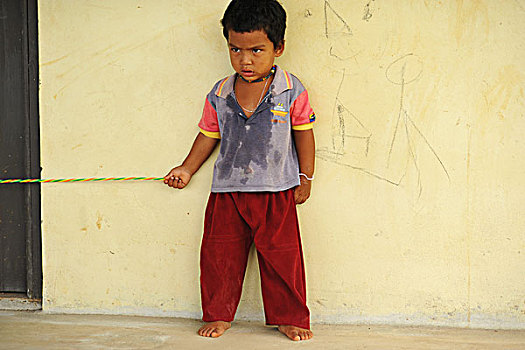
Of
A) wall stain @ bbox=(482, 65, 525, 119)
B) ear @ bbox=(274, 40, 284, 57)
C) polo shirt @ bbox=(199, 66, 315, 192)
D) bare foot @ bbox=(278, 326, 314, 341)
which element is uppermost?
ear @ bbox=(274, 40, 284, 57)

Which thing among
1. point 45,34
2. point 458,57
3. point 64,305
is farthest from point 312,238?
point 45,34

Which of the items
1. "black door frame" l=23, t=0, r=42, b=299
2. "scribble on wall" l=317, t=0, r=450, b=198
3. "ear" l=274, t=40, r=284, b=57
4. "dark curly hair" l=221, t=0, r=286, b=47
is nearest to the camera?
"dark curly hair" l=221, t=0, r=286, b=47

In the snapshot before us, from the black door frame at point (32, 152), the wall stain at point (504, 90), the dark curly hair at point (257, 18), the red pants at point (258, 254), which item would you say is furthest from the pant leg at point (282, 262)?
the black door frame at point (32, 152)

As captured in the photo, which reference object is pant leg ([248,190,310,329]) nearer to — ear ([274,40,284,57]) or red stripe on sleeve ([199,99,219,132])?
red stripe on sleeve ([199,99,219,132])

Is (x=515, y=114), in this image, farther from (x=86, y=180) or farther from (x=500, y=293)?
(x=86, y=180)

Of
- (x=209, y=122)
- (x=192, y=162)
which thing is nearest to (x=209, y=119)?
(x=209, y=122)

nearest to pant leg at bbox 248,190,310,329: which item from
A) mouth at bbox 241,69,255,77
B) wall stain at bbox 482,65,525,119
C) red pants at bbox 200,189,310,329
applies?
red pants at bbox 200,189,310,329

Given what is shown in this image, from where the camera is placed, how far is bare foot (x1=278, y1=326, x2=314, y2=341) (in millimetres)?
2244

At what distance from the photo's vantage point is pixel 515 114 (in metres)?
2.30

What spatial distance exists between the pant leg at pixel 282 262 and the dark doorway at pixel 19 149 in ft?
3.73

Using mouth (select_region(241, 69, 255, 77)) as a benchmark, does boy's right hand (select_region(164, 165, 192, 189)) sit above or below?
below

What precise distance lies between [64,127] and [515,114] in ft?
6.54

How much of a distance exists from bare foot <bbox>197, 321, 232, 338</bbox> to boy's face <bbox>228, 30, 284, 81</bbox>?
1043 mm

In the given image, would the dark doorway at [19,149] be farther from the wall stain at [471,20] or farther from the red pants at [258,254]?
the wall stain at [471,20]
